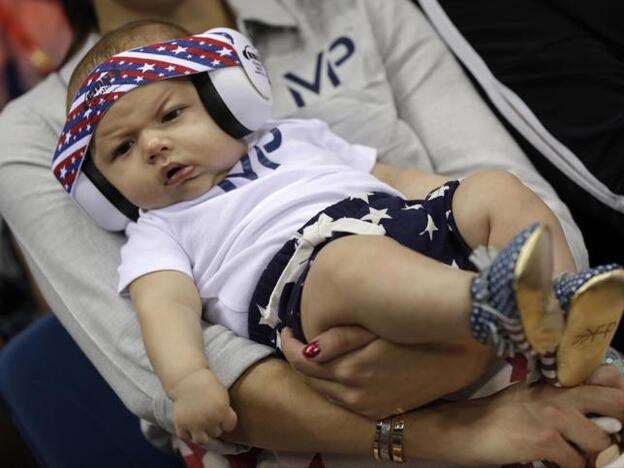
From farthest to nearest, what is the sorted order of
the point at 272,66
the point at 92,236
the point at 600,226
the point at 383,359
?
the point at 272,66
the point at 600,226
the point at 92,236
the point at 383,359

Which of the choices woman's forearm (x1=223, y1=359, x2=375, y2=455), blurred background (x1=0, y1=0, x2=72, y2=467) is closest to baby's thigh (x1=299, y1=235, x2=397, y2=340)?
woman's forearm (x1=223, y1=359, x2=375, y2=455)

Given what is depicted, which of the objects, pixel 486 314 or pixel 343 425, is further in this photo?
pixel 343 425

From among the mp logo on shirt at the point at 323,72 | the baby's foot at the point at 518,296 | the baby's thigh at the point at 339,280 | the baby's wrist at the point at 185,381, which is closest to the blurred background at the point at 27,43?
the mp logo on shirt at the point at 323,72

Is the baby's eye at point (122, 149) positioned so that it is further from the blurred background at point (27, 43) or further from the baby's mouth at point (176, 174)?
the blurred background at point (27, 43)

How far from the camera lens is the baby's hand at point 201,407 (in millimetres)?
959

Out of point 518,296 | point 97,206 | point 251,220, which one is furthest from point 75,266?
point 518,296

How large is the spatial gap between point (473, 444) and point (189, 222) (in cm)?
54

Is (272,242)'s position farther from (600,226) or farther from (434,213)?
(600,226)

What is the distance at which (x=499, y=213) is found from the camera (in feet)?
3.16

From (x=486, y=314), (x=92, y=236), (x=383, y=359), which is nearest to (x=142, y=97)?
(x=92, y=236)

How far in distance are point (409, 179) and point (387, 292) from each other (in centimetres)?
53

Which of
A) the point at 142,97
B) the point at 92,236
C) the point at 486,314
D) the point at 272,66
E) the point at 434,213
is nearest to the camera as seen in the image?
the point at 486,314

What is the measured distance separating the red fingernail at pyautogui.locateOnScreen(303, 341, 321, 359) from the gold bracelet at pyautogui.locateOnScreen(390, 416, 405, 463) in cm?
17

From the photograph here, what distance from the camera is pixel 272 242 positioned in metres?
1.11
